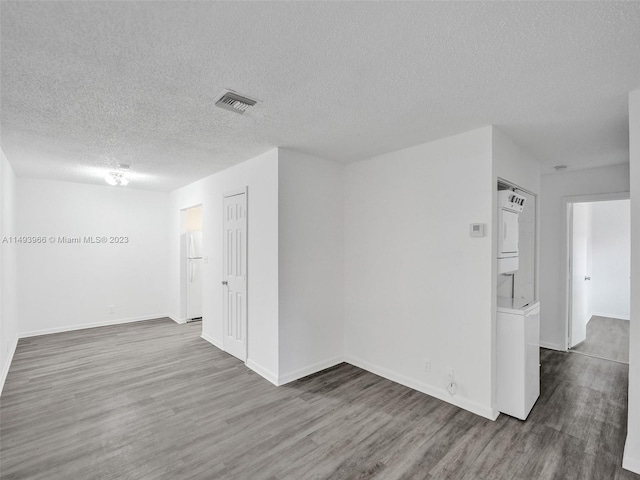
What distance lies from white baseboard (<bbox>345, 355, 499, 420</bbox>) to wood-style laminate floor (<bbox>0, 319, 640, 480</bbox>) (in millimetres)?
74

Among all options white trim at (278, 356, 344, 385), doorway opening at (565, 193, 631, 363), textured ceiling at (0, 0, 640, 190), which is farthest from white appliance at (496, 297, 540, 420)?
doorway opening at (565, 193, 631, 363)

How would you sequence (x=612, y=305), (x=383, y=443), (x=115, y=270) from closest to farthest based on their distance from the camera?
(x=383, y=443), (x=115, y=270), (x=612, y=305)

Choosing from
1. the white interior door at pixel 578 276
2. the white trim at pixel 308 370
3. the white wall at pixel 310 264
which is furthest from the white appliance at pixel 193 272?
the white interior door at pixel 578 276

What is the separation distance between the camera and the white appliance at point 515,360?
271 centimetres

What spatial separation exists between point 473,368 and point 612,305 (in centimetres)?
597

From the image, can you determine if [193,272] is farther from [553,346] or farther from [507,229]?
[553,346]

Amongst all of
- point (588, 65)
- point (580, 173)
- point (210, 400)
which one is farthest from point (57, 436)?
point (580, 173)

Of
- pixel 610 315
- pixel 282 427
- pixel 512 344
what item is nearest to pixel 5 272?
pixel 282 427

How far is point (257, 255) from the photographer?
3.72 meters

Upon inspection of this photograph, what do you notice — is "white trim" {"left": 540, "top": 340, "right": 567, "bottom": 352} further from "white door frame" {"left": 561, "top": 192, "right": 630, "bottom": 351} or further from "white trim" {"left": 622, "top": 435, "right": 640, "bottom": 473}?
"white trim" {"left": 622, "top": 435, "right": 640, "bottom": 473}

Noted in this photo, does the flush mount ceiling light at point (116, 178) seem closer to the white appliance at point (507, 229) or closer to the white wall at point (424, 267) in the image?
the white wall at point (424, 267)

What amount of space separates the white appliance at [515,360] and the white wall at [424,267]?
0.18 m

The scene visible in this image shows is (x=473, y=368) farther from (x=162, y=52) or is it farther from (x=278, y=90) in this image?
(x=162, y=52)

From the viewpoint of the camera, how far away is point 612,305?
6.50 m
